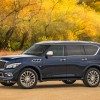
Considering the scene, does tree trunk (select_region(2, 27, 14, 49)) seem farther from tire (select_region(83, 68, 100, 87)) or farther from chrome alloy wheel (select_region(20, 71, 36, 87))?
chrome alloy wheel (select_region(20, 71, 36, 87))

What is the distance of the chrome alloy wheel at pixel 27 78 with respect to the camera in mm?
14930

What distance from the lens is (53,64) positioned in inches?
614

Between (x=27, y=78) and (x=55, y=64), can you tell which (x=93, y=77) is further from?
(x=27, y=78)

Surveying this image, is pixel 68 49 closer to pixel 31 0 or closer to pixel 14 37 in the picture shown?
pixel 31 0

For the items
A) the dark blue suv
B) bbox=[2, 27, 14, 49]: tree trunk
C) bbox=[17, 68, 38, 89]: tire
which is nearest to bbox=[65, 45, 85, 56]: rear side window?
the dark blue suv

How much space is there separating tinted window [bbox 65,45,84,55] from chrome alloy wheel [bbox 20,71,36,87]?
1.75 m

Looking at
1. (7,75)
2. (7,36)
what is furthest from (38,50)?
(7,36)

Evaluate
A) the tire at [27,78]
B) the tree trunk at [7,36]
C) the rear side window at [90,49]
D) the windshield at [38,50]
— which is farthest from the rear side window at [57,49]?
the tree trunk at [7,36]

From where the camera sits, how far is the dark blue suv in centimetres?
1496

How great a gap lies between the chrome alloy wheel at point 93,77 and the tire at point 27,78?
212 cm

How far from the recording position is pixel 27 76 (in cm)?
1502

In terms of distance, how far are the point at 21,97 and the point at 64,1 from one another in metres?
51.3

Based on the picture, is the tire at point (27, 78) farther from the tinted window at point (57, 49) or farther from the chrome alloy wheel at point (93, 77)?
the chrome alloy wheel at point (93, 77)

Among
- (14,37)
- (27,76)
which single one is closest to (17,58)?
(27,76)
